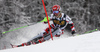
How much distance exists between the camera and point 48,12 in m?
13.6

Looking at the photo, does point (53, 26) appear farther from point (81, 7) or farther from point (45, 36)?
point (81, 7)

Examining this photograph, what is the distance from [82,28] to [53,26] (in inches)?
317

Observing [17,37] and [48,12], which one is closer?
[17,37]

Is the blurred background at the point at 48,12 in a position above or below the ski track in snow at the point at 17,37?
above

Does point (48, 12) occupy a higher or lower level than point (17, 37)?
higher

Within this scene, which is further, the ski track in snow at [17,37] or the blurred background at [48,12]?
the ski track in snow at [17,37]

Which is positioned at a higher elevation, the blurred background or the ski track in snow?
the blurred background

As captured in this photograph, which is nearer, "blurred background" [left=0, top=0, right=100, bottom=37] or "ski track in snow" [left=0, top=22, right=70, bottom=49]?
"blurred background" [left=0, top=0, right=100, bottom=37]

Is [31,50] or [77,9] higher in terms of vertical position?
[77,9]

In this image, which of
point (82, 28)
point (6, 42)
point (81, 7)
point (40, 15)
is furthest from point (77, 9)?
point (6, 42)

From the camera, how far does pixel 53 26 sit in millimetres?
6879

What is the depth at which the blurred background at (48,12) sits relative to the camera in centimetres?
1019

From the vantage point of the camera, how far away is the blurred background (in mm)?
10188

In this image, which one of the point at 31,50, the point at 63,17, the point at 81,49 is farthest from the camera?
the point at 63,17
